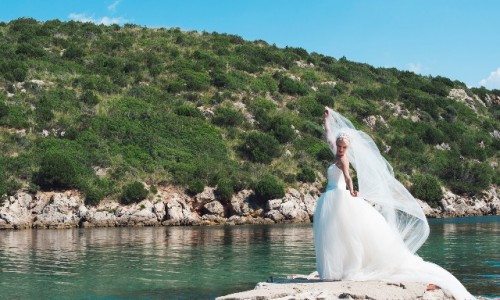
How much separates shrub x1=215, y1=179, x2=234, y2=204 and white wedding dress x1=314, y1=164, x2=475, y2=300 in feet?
111

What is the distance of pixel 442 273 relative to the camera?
11.1 metres

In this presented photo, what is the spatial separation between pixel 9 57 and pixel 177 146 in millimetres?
24422

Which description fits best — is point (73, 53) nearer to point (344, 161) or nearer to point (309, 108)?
point (309, 108)

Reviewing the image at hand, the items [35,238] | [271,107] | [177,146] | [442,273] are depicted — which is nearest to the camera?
[442,273]

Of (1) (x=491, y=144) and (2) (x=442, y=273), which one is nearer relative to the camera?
(2) (x=442, y=273)

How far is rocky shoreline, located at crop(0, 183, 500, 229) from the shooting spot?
40.0 meters

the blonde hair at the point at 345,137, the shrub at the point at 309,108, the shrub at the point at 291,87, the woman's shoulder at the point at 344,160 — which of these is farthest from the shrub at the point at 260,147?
the woman's shoulder at the point at 344,160

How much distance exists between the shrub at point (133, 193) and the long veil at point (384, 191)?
1264 inches

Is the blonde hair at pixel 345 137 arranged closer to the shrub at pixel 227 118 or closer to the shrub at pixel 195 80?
the shrub at pixel 227 118

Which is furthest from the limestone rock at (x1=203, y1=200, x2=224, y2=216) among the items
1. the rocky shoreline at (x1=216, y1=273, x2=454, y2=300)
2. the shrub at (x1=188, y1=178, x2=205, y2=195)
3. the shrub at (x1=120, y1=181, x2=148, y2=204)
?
the rocky shoreline at (x1=216, y1=273, x2=454, y2=300)

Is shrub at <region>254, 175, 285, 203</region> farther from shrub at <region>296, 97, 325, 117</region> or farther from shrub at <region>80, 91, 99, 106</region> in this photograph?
shrub at <region>296, 97, 325, 117</region>

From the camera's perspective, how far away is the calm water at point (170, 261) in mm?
15062

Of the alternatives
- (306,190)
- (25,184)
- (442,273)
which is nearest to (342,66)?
(306,190)

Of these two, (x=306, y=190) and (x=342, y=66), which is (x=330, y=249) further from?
(x=342, y=66)
